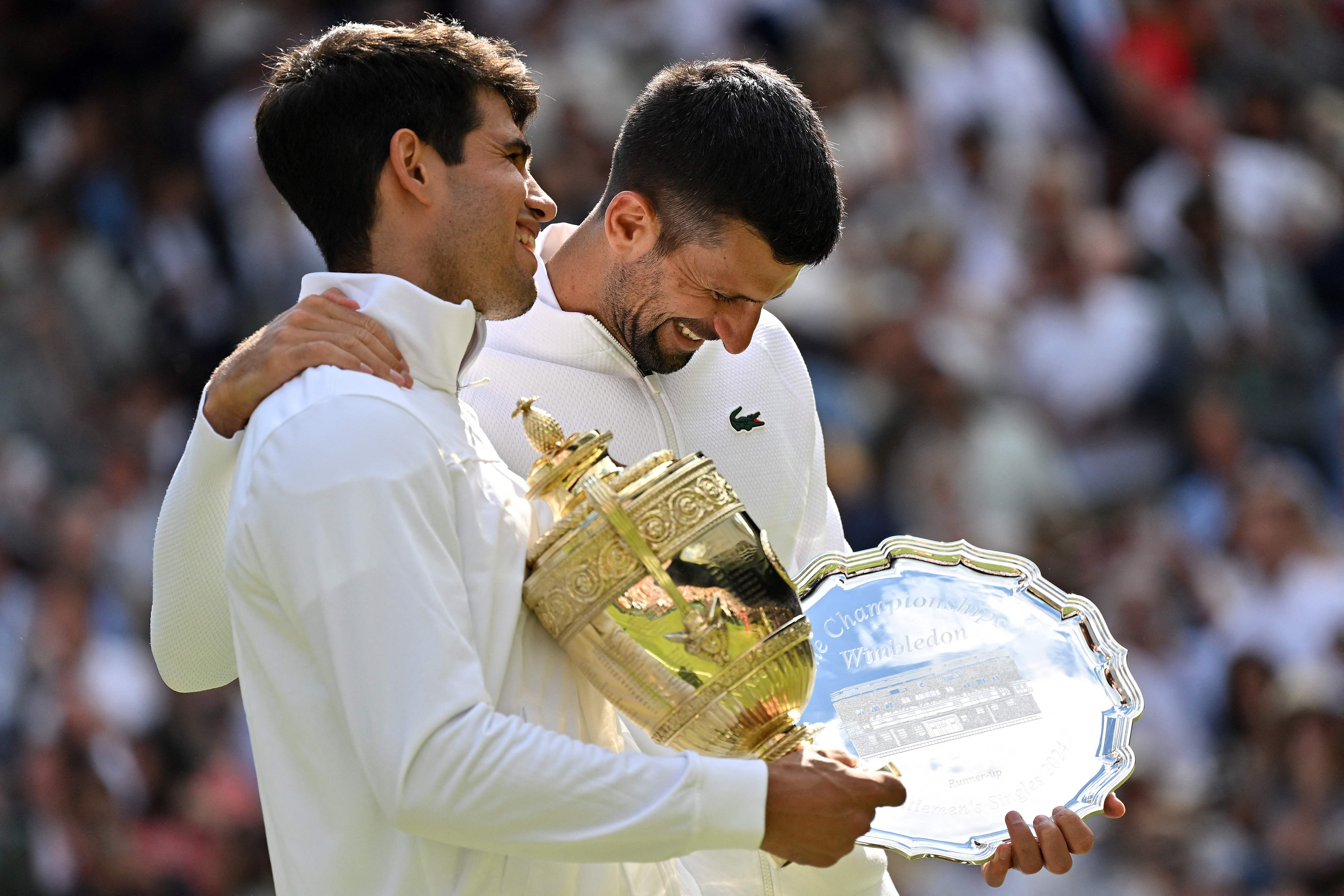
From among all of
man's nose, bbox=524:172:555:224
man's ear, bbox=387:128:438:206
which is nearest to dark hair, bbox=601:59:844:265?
man's nose, bbox=524:172:555:224

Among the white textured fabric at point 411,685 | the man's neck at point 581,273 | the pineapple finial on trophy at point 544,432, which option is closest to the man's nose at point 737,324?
the man's neck at point 581,273

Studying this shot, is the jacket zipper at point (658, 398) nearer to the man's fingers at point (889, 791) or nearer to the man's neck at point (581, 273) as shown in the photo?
the man's neck at point (581, 273)

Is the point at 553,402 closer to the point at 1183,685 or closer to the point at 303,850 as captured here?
the point at 303,850

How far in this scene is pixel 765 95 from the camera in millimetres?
2861

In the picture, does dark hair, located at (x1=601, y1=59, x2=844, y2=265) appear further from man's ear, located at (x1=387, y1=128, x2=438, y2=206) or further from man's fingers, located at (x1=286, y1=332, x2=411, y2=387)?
man's fingers, located at (x1=286, y1=332, x2=411, y2=387)

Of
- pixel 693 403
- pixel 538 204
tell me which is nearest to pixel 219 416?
pixel 538 204

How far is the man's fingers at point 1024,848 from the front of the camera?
2.37 metres

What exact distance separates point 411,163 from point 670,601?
72 centimetres

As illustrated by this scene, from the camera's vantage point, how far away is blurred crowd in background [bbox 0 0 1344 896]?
6.11 m

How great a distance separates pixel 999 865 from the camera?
7.80 feet

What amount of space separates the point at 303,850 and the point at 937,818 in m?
0.99

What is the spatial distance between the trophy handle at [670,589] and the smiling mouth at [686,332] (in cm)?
89

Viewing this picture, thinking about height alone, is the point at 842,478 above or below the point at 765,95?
below

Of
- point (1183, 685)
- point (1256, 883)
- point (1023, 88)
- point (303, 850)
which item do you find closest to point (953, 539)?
point (1183, 685)
